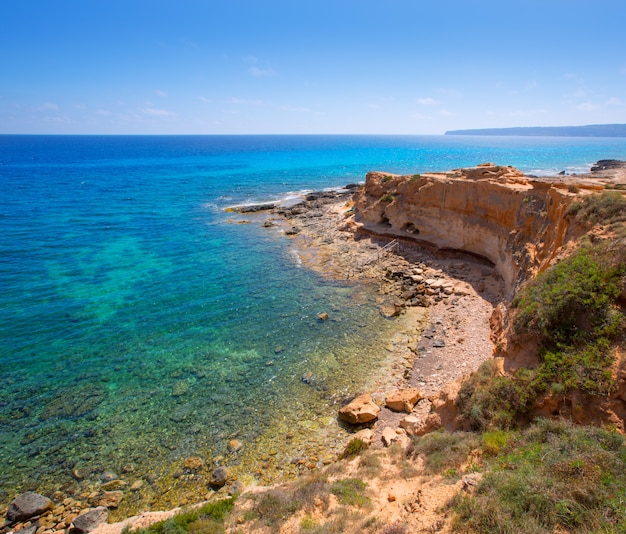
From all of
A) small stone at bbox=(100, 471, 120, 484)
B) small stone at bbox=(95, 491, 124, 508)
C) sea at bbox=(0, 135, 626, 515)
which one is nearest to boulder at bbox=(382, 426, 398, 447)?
sea at bbox=(0, 135, 626, 515)

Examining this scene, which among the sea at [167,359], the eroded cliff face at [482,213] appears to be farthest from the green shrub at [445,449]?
the eroded cliff face at [482,213]

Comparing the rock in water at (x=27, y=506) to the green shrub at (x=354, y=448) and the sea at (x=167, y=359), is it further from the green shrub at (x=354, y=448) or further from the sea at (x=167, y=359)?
the green shrub at (x=354, y=448)

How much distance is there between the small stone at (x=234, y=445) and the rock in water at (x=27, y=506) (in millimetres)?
5531

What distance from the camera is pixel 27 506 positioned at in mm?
10969

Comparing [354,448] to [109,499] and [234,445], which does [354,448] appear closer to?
[234,445]

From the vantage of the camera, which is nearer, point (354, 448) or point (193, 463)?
point (354, 448)

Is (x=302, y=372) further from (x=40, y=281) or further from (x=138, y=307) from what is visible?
(x=40, y=281)

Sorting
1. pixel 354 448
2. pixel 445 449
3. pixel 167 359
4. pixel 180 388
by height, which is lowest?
pixel 180 388

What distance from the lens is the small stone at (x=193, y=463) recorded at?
12.5 metres

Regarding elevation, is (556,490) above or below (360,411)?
above

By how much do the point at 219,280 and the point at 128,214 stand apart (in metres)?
27.5

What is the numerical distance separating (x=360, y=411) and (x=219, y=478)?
5.53 meters

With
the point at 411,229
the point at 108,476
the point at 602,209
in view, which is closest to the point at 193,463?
the point at 108,476

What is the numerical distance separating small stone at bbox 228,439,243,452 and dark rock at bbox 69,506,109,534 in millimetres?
4062
